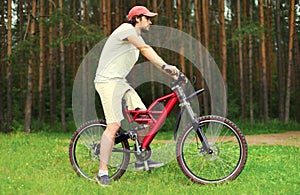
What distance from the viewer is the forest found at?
15547 millimetres

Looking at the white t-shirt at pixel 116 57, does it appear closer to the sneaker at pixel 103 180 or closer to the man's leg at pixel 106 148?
the man's leg at pixel 106 148

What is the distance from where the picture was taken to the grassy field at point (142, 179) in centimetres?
509

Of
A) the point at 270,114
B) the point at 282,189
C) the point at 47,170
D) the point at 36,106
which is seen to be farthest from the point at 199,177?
the point at 36,106

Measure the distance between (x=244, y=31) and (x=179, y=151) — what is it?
11377 mm

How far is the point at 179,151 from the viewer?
5.38 meters

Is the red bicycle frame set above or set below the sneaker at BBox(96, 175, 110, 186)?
above

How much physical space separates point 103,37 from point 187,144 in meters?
10.2

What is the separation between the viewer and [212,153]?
5387 mm

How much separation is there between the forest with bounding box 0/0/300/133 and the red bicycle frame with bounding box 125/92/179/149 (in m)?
9.54

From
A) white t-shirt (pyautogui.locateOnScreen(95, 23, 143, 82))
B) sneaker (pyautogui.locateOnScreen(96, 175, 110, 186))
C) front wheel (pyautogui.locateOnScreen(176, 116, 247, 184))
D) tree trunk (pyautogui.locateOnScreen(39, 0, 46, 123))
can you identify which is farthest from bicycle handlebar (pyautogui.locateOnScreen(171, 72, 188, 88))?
tree trunk (pyautogui.locateOnScreen(39, 0, 46, 123))

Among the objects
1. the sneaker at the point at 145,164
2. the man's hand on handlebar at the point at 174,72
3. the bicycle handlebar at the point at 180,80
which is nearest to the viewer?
the man's hand on handlebar at the point at 174,72

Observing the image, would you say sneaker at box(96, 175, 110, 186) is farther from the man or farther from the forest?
the forest

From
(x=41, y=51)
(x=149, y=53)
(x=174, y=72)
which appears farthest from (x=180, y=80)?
(x=41, y=51)

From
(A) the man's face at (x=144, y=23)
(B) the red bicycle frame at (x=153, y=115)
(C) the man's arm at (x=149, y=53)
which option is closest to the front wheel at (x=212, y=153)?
(B) the red bicycle frame at (x=153, y=115)
